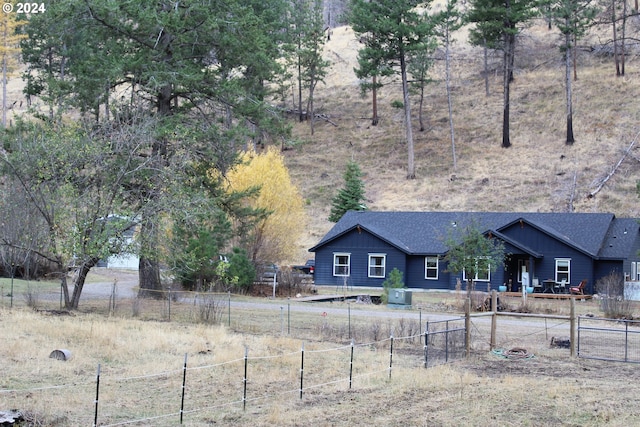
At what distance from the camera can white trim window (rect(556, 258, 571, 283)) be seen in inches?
1699

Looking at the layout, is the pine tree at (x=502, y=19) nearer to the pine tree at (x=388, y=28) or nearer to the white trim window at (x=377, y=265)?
the pine tree at (x=388, y=28)

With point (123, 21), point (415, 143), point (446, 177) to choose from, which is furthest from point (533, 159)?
point (123, 21)

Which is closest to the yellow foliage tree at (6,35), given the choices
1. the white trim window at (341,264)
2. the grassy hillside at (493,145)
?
the grassy hillside at (493,145)

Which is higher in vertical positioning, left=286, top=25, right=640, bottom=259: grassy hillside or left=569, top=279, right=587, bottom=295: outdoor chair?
left=286, top=25, right=640, bottom=259: grassy hillside

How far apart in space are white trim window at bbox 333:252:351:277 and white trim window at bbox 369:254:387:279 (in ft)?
4.49

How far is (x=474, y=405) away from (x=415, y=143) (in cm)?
6054

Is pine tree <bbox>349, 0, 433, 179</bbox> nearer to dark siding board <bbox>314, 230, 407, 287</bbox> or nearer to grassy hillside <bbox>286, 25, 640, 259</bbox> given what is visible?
grassy hillside <bbox>286, 25, 640, 259</bbox>

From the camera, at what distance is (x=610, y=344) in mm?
23781

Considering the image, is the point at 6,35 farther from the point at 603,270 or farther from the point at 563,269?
the point at 603,270

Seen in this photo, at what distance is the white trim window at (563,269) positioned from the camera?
4316cm

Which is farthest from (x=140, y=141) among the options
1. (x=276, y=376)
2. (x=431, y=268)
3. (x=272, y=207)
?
(x=431, y=268)

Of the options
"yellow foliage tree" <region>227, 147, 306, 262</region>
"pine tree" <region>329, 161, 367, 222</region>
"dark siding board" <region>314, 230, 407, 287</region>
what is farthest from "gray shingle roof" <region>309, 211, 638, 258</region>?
"pine tree" <region>329, 161, 367, 222</region>

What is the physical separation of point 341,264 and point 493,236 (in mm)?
9438

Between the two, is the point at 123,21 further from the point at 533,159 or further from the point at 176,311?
the point at 533,159
